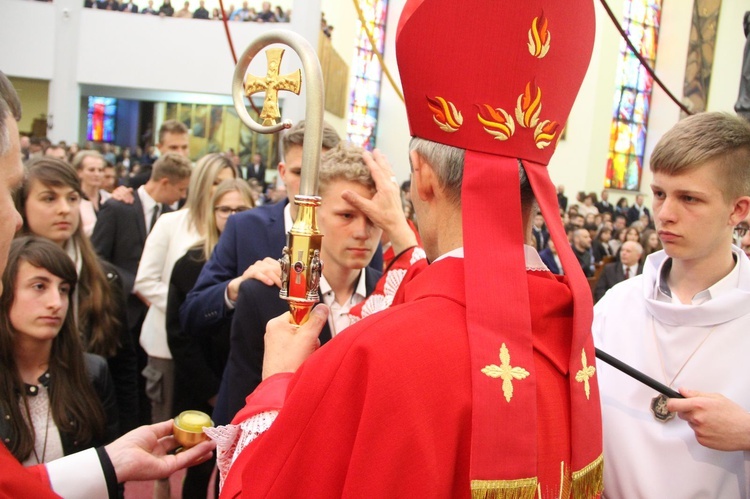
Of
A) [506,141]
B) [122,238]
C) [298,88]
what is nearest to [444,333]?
[506,141]

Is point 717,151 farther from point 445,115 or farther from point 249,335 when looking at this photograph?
point 249,335

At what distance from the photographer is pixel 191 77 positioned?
56.3ft

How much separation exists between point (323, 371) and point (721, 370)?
113 centimetres

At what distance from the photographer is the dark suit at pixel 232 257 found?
2936 mm

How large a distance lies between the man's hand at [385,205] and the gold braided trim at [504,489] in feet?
3.69

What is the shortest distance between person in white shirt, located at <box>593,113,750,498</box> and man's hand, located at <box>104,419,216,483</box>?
40.5 inches

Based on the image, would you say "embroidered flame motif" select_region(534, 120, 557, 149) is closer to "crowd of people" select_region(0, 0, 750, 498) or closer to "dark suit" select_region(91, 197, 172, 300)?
"crowd of people" select_region(0, 0, 750, 498)

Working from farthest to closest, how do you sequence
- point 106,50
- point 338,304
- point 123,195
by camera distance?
point 106,50
point 123,195
point 338,304

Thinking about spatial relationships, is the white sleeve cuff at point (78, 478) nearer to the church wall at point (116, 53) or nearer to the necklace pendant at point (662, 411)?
the necklace pendant at point (662, 411)

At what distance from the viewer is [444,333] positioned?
4.20 feet

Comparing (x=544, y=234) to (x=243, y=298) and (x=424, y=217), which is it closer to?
(x=243, y=298)

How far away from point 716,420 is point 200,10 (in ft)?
55.6

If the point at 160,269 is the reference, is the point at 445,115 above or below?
above

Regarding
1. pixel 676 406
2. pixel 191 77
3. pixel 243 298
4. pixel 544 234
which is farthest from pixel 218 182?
pixel 191 77
